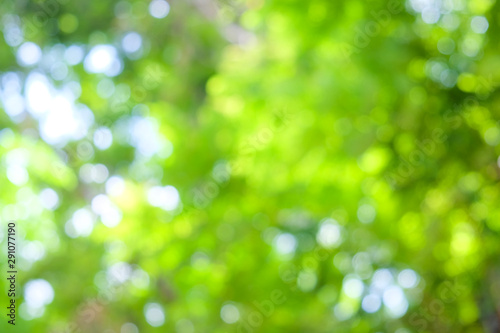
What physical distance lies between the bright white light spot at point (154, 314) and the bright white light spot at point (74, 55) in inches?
77.8

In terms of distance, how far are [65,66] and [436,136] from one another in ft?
10.7

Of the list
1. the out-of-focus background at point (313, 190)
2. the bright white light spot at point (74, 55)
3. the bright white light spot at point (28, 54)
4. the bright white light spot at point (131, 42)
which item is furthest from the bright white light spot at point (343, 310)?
the bright white light spot at point (28, 54)

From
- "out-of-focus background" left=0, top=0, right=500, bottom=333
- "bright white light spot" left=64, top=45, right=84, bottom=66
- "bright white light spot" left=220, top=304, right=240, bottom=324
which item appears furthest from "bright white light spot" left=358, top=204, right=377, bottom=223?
"bright white light spot" left=64, top=45, right=84, bottom=66

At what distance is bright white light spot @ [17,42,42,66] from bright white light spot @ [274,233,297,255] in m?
2.62

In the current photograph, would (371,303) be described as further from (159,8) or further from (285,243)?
(159,8)

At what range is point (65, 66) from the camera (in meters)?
4.31

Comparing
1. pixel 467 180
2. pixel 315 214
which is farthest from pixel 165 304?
pixel 467 180

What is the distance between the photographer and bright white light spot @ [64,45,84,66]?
162 inches

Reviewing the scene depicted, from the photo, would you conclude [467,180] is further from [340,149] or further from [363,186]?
[340,149]

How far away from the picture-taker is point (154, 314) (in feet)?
11.2

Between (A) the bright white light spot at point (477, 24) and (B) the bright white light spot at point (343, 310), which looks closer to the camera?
(A) the bright white light spot at point (477, 24)

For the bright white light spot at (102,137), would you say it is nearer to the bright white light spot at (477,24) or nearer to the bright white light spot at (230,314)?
the bright white light spot at (230,314)

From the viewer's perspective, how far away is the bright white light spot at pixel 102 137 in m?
4.32

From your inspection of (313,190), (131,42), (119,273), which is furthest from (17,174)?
(131,42)
